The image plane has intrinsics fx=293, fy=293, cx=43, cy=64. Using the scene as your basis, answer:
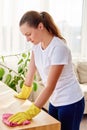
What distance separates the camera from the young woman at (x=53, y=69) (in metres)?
1.65

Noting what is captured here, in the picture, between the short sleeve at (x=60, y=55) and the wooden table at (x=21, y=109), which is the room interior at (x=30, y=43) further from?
the short sleeve at (x=60, y=55)

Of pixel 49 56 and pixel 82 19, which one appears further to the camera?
pixel 82 19

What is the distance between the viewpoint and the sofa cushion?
4.29 m

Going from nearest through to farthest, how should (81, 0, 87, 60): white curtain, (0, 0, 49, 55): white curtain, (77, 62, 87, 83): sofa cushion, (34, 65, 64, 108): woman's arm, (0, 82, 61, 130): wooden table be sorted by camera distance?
(0, 82, 61, 130): wooden table, (34, 65, 64, 108): woman's arm, (0, 0, 49, 55): white curtain, (77, 62, 87, 83): sofa cushion, (81, 0, 87, 60): white curtain

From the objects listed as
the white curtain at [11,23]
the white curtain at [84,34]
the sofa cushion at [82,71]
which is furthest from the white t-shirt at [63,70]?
the white curtain at [84,34]

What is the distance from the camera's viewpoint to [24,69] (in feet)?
11.9

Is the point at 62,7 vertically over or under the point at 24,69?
over

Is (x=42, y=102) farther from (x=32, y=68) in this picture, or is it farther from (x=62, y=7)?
(x=62, y=7)

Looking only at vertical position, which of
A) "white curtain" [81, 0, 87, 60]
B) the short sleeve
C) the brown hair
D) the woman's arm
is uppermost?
the brown hair

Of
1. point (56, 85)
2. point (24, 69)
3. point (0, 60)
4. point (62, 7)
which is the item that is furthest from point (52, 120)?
point (62, 7)

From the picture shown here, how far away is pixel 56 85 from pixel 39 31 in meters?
0.34

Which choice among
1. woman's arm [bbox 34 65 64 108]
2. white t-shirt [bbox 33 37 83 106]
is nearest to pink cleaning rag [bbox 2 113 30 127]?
woman's arm [bbox 34 65 64 108]

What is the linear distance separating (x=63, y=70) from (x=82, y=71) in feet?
8.58

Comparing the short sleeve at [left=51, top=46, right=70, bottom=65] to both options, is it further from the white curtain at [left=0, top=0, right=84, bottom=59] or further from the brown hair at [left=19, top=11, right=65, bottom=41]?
the white curtain at [left=0, top=0, right=84, bottom=59]
